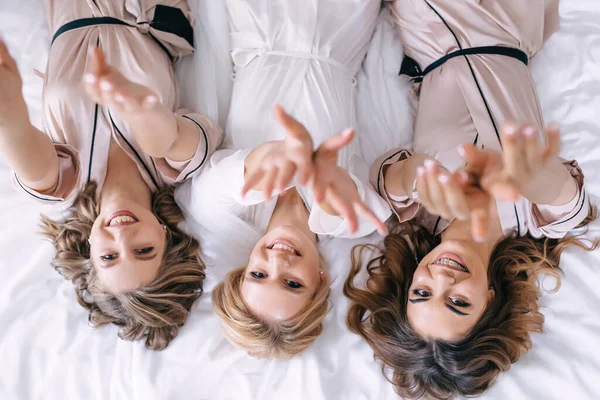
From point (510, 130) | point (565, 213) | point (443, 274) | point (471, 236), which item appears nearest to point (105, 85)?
point (510, 130)

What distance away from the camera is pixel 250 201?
101 centimetres

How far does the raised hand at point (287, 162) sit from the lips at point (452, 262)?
0.43 metres

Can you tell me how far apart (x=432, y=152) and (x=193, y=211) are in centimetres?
58

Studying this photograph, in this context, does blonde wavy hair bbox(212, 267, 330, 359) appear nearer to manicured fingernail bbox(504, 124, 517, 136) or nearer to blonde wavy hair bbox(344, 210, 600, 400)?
blonde wavy hair bbox(344, 210, 600, 400)

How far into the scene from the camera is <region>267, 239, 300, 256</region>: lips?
104 cm

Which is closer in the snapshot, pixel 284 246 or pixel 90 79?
pixel 90 79

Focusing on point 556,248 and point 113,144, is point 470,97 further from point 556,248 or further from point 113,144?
point 113,144

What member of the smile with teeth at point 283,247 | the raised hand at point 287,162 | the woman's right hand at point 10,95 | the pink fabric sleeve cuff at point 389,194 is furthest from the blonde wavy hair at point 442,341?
the woman's right hand at point 10,95

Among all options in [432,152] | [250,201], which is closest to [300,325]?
[250,201]

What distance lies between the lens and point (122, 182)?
3.68ft

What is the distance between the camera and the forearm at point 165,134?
33.4 inches

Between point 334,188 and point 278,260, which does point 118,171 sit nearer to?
point 278,260

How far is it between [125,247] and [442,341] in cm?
68

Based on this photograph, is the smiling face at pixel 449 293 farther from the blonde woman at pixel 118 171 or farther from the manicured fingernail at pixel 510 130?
the blonde woman at pixel 118 171
